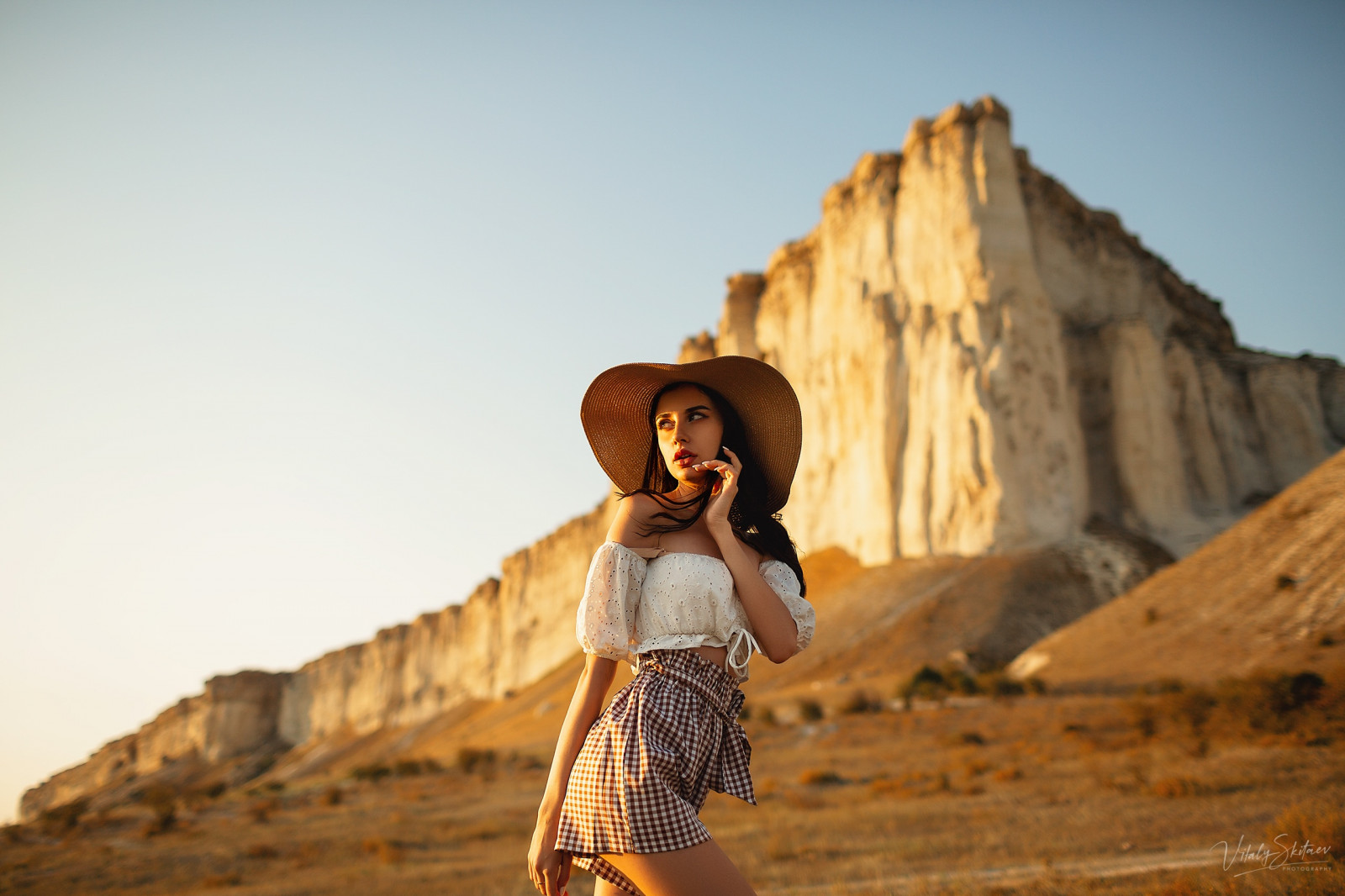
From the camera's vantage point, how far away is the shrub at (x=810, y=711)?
22156 millimetres

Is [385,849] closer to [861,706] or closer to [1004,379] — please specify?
[861,706]

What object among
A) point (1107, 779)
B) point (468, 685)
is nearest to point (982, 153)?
point (1107, 779)

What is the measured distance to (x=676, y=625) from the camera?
7.27 ft

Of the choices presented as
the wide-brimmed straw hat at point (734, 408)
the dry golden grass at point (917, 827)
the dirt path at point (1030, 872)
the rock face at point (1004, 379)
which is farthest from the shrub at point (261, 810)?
the rock face at point (1004, 379)

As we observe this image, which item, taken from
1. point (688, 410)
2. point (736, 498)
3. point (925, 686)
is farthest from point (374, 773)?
point (688, 410)

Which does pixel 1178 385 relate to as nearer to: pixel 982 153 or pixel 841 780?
pixel 982 153

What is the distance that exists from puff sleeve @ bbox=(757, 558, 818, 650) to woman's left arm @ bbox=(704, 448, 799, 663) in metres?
0.07

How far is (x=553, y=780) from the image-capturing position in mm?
2115

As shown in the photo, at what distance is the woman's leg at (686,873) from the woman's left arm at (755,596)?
53cm

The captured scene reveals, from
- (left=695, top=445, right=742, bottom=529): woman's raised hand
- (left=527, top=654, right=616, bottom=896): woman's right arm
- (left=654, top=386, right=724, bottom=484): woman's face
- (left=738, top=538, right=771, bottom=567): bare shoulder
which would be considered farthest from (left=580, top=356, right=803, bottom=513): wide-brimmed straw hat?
(left=527, top=654, right=616, bottom=896): woman's right arm

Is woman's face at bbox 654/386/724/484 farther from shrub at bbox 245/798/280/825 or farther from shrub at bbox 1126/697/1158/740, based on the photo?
shrub at bbox 245/798/280/825

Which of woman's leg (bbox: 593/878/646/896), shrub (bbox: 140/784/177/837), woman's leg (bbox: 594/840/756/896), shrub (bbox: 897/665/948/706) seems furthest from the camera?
shrub (bbox: 897/665/948/706)

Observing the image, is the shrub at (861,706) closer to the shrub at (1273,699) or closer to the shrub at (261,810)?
the shrub at (1273,699)

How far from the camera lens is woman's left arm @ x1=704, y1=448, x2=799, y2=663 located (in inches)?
88.4
